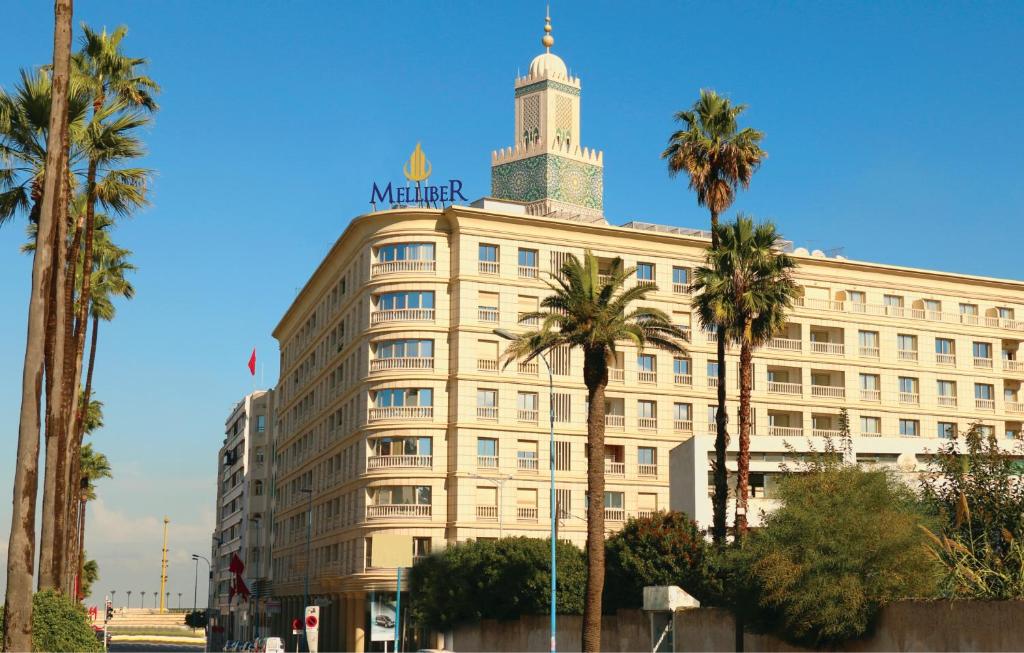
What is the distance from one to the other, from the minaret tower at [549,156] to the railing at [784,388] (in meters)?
16.4

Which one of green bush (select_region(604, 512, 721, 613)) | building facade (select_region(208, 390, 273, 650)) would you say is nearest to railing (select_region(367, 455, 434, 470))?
green bush (select_region(604, 512, 721, 613))

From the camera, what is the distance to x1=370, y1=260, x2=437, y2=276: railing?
257 feet

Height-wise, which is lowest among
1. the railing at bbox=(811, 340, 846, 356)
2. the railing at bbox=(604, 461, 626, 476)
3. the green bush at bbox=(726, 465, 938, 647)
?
the green bush at bbox=(726, 465, 938, 647)

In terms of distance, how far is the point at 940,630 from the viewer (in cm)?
3350

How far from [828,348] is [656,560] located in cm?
3482

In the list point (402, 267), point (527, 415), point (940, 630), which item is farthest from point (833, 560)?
point (402, 267)

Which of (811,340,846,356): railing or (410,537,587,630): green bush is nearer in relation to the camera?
(410,537,587,630): green bush

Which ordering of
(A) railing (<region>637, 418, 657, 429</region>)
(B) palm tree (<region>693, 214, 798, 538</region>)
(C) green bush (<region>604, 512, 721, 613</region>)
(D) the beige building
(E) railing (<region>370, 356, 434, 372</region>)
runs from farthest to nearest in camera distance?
(A) railing (<region>637, 418, 657, 429</region>)
(E) railing (<region>370, 356, 434, 372</region>)
(D) the beige building
(C) green bush (<region>604, 512, 721, 613</region>)
(B) palm tree (<region>693, 214, 798, 538</region>)

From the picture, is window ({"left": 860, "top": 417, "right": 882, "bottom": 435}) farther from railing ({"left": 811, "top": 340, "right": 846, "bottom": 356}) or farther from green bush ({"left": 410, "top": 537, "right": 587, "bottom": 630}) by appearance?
green bush ({"left": 410, "top": 537, "right": 587, "bottom": 630})

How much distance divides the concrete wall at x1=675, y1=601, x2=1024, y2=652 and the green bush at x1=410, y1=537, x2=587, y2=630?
1934 centimetres

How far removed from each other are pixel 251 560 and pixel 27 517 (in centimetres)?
10600

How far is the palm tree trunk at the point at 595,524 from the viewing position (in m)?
45.3

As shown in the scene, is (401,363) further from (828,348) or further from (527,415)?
(828,348)

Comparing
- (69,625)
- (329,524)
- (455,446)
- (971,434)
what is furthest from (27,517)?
(329,524)
